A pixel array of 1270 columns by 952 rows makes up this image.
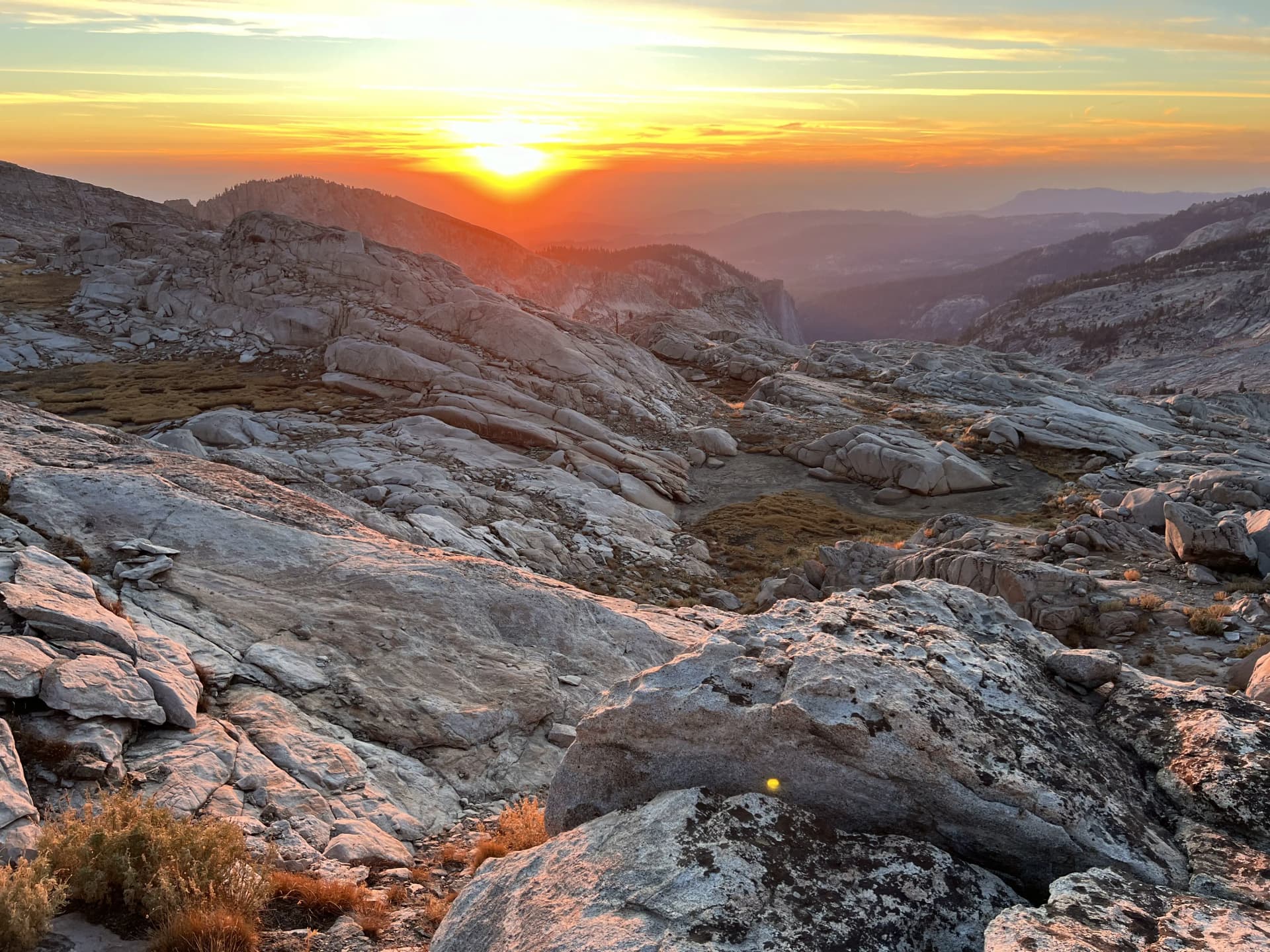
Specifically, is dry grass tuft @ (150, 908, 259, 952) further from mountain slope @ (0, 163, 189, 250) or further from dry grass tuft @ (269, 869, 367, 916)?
mountain slope @ (0, 163, 189, 250)

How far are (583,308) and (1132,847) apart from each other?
168m

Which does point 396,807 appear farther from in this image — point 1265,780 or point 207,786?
point 1265,780

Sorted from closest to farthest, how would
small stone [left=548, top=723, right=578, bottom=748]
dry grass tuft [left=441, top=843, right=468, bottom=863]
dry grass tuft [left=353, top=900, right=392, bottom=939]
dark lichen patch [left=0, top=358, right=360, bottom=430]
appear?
dry grass tuft [left=353, top=900, right=392, bottom=939] → dry grass tuft [left=441, top=843, right=468, bottom=863] → small stone [left=548, top=723, right=578, bottom=748] → dark lichen patch [left=0, top=358, right=360, bottom=430]

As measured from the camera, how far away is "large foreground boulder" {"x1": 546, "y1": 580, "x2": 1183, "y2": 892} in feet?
17.1

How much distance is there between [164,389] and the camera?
1534 inches

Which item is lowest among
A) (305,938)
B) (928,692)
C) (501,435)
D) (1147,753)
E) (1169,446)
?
(1169,446)

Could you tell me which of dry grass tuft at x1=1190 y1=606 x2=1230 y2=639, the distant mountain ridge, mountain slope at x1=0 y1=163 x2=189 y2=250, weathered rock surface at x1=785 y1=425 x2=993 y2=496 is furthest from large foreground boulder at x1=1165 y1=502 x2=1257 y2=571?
the distant mountain ridge

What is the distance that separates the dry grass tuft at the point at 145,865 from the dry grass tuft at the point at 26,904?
0.16m

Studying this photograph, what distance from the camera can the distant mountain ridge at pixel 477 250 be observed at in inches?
5753

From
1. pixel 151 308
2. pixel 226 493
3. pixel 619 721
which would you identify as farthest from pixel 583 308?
pixel 619 721

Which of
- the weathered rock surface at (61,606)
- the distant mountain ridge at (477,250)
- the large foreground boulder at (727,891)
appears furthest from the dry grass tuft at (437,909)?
the distant mountain ridge at (477,250)

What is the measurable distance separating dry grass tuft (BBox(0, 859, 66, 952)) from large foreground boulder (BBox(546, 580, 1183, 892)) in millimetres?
3827

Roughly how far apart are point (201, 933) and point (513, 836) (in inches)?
124

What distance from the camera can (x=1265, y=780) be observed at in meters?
5.30
